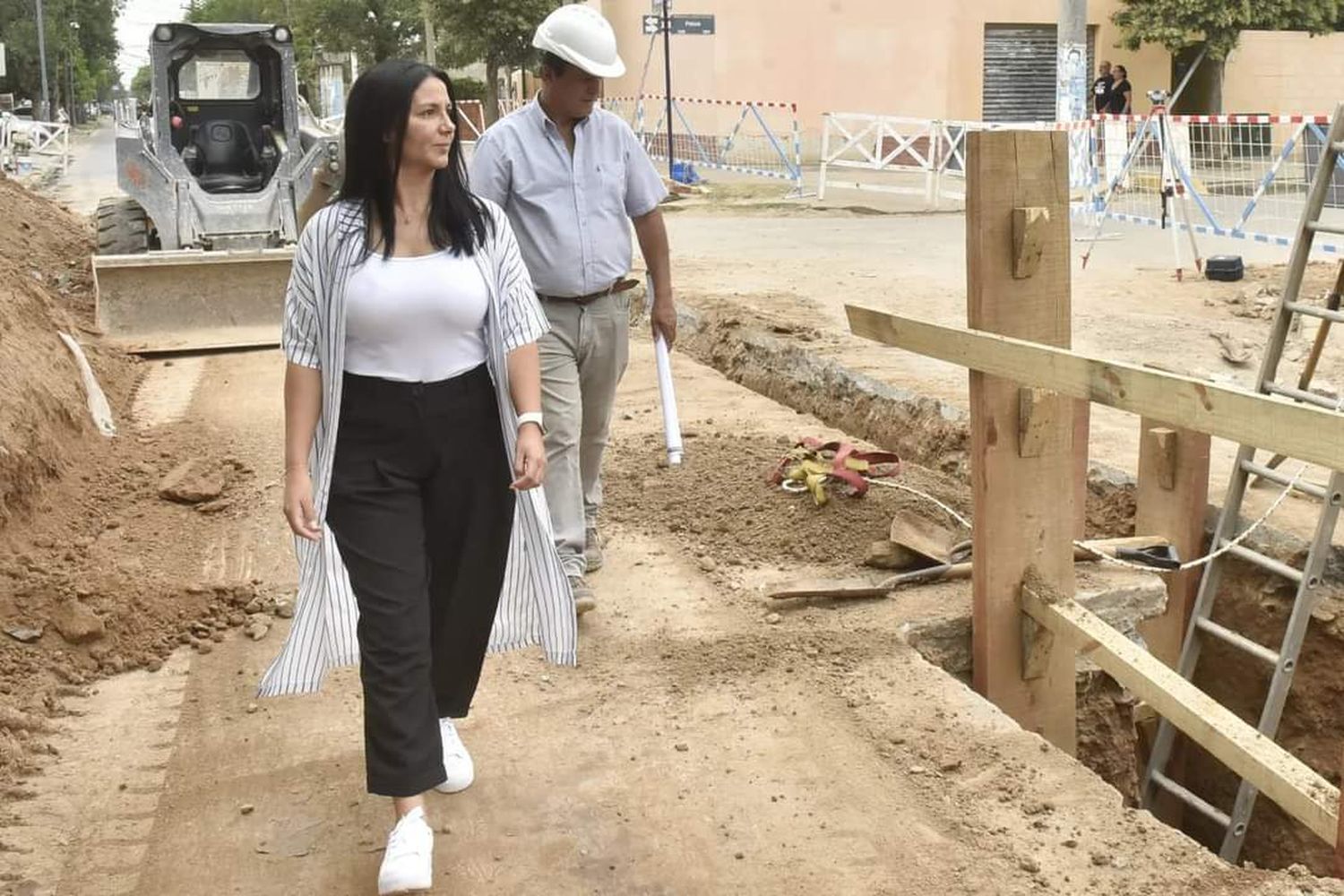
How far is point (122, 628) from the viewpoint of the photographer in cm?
502

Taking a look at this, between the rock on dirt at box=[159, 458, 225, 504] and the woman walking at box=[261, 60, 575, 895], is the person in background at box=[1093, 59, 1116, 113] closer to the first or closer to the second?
the rock on dirt at box=[159, 458, 225, 504]

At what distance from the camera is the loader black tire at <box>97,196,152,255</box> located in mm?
12617

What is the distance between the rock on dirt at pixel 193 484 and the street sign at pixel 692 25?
1662cm

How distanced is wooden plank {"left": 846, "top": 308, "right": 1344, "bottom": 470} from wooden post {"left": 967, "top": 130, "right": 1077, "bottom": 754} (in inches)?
4.2

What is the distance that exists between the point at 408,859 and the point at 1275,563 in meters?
3.77

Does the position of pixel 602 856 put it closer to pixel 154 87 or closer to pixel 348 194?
pixel 348 194

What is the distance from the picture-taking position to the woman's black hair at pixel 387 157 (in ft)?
10.9

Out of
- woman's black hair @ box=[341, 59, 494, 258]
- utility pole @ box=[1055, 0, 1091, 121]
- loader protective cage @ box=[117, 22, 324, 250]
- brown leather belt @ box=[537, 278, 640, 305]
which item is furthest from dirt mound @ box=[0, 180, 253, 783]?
utility pole @ box=[1055, 0, 1091, 121]

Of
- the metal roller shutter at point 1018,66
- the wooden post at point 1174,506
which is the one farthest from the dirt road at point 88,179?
the metal roller shutter at point 1018,66

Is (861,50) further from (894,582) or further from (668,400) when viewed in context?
(894,582)

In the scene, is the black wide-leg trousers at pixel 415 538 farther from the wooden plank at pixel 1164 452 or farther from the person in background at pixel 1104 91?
the person in background at pixel 1104 91

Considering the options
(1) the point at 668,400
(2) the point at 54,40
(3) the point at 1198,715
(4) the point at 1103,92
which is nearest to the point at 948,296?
(1) the point at 668,400

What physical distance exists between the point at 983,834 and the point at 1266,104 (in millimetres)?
27869

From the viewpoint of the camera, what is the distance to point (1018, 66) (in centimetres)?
2841
